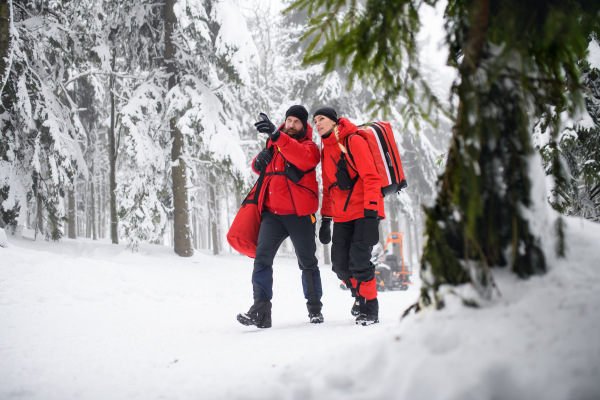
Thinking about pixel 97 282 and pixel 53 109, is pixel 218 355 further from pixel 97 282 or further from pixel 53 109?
pixel 53 109

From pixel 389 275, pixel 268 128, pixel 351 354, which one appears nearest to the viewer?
pixel 351 354

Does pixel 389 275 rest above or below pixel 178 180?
below

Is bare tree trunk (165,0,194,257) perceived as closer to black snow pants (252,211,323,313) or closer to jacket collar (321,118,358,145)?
black snow pants (252,211,323,313)

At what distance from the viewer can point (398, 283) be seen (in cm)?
1002

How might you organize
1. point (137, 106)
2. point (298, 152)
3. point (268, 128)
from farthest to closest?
point (137, 106)
point (298, 152)
point (268, 128)

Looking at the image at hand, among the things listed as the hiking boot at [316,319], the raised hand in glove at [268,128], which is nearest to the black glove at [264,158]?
the raised hand in glove at [268,128]

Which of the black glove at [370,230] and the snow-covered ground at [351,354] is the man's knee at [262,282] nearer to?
the snow-covered ground at [351,354]

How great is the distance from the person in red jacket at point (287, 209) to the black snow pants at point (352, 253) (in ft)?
0.83

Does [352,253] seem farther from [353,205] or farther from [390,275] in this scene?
[390,275]

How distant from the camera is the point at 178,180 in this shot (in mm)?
9117

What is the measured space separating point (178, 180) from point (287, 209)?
6.55 meters

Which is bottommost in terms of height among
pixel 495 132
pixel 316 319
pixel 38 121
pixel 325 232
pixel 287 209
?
pixel 316 319

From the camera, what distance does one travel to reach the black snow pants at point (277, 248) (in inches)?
128

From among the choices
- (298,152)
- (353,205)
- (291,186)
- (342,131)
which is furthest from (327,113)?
(353,205)
